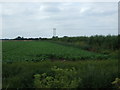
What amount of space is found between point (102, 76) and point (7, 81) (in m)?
2.36

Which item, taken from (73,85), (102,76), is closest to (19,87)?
(73,85)

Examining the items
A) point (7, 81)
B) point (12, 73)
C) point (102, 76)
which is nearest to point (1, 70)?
point (12, 73)

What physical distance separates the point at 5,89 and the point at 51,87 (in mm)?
1141

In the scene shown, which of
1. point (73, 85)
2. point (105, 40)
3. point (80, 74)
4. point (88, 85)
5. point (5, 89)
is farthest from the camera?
point (105, 40)

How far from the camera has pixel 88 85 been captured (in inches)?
177

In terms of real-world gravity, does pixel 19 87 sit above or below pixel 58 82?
below

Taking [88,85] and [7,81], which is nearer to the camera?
[88,85]

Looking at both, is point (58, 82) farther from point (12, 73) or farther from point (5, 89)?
point (12, 73)

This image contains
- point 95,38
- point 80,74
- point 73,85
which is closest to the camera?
point 73,85

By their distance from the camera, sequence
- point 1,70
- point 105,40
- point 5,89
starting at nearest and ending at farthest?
point 5,89
point 1,70
point 105,40

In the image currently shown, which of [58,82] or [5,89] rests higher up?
[58,82]

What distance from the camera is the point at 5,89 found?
13.7 feet

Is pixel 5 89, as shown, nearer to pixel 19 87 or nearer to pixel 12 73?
pixel 19 87

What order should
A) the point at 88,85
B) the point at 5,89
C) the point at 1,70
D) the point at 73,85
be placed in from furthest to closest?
the point at 1,70 → the point at 88,85 → the point at 5,89 → the point at 73,85
